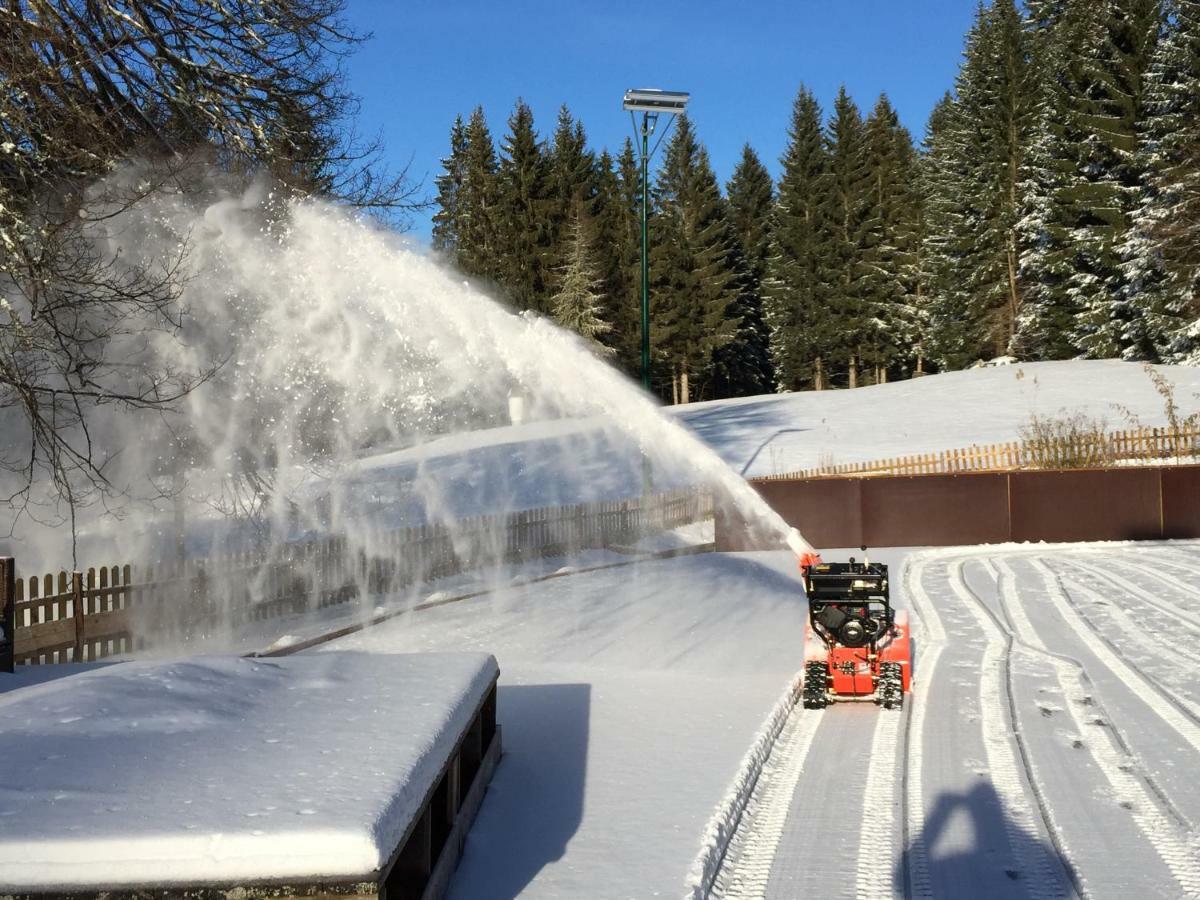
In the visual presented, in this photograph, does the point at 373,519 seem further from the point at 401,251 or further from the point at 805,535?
the point at 401,251

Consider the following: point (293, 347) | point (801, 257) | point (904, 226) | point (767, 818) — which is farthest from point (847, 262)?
point (767, 818)

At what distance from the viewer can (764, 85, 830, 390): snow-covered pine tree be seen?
62.0 meters

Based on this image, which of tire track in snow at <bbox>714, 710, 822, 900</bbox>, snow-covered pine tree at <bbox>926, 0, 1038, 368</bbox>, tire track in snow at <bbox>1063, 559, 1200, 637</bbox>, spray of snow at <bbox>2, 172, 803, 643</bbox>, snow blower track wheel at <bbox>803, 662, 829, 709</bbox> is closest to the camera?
tire track in snow at <bbox>714, 710, 822, 900</bbox>

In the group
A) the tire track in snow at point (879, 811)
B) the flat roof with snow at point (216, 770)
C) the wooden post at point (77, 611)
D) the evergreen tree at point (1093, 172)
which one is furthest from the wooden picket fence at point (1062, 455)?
the flat roof with snow at point (216, 770)

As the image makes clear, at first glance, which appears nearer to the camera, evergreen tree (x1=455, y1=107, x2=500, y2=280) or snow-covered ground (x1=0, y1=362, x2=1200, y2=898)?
snow-covered ground (x1=0, y1=362, x2=1200, y2=898)

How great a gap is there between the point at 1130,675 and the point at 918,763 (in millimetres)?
4121

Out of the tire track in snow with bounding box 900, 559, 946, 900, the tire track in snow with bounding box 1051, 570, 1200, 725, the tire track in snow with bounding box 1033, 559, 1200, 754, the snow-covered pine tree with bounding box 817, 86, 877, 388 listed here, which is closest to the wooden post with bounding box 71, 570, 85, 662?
the tire track in snow with bounding box 900, 559, 946, 900

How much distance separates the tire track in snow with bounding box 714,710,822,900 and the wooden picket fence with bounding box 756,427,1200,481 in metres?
19.4

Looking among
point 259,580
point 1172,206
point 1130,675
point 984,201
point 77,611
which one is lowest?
point 1130,675

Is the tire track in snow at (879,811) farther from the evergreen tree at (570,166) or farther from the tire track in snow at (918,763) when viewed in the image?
the evergreen tree at (570,166)

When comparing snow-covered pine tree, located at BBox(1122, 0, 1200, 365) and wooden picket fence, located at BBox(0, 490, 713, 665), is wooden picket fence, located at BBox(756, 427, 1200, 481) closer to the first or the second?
wooden picket fence, located at BBox(0, 490, 713, 665)

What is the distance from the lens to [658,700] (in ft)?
30.6

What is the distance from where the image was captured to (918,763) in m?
7.65

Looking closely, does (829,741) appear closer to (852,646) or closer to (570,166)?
(852,646)
